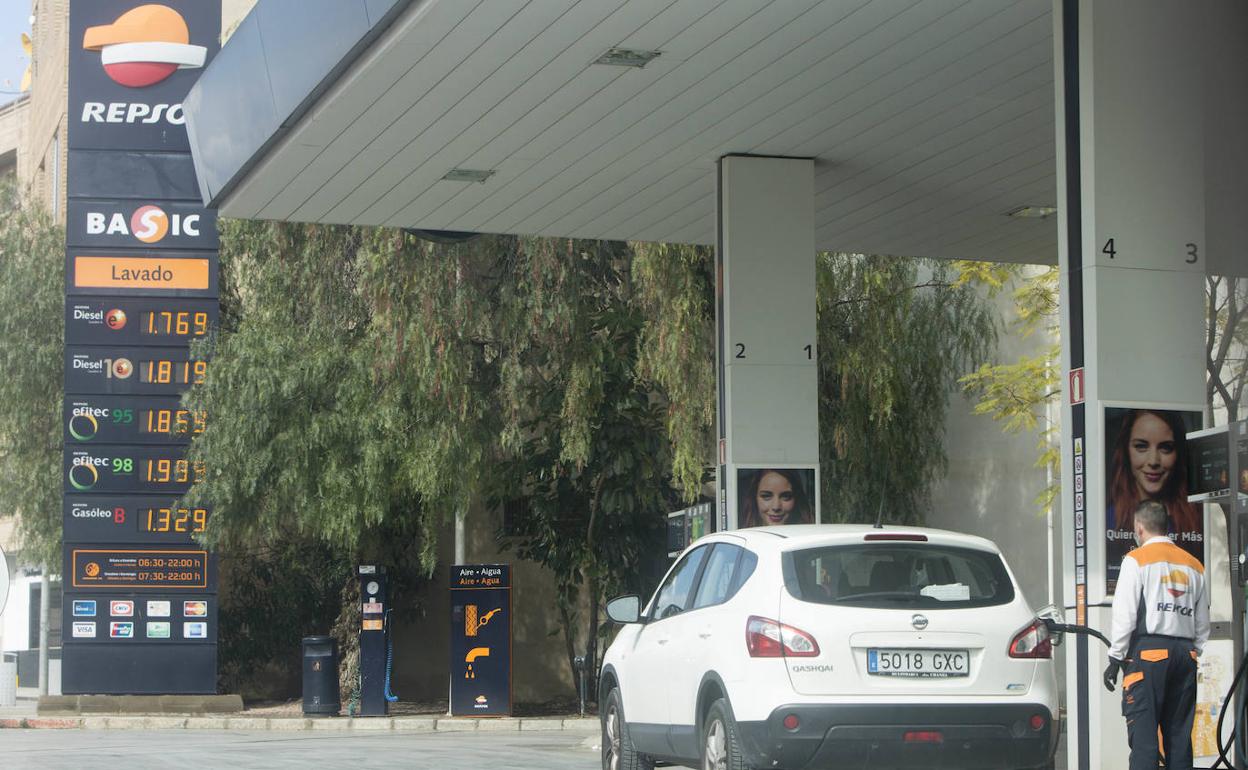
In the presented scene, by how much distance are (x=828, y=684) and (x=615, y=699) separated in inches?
124

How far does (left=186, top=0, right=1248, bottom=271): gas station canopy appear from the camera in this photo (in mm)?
11852

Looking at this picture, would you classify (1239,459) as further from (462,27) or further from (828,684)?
(462,27)

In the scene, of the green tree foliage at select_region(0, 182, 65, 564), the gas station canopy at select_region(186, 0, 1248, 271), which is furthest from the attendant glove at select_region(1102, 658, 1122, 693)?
the green tree foliage at select_region(0, 182, 65, 564)

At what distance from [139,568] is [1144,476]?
1760 cm

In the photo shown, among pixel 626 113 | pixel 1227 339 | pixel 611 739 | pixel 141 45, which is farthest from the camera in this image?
pixel 141 45

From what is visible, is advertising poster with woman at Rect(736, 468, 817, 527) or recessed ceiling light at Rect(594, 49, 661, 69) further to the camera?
advertising poster with woman at Rect(736, 468, 817, 527)

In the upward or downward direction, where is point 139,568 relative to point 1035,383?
downward

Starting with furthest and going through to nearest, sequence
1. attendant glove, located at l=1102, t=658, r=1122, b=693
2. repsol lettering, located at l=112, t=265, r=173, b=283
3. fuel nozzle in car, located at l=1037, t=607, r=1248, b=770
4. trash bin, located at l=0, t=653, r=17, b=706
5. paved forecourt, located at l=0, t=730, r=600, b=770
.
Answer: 1. trash bin, located at l=0, t=653, r=17, b=706
2. repsol lettering, located at l=112, t=265, r=173, b=283
3. paved forecourt, located at l=0, t=730, r=600, b=770
4. attendant glove, located at l=1102, t=658, r=1122, b=693
5. fuel nozzle in car, located at l=1037, t=607, r=1248, b=770

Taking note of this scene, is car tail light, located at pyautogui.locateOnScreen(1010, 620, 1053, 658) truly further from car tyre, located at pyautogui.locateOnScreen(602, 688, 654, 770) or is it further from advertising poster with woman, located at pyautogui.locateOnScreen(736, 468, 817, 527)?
advertising poster with woman, located at pyautogui.locateOnScreen(736, 468, 817, 527)

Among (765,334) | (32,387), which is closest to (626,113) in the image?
(765,334)

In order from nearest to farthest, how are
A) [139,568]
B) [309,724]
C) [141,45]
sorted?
[309,724] < [139,568] < [141,45]

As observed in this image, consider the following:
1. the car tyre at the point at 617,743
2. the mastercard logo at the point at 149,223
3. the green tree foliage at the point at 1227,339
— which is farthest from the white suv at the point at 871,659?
the mastercard logo at the point at 149,223

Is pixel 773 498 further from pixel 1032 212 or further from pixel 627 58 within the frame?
pixel 1032 212

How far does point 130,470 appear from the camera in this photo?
24.3 metres
